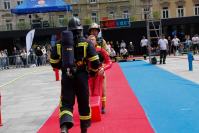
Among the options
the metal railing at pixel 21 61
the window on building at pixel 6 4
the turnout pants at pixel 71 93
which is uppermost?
the window on building at pixel 6 4

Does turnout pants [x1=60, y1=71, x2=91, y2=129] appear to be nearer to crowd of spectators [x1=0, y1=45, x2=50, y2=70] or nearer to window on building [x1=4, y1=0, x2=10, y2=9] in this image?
crowd of spectators [x1=0, y1=45, x2=50, y2=70]

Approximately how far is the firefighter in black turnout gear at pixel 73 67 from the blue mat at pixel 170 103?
5.14 ft

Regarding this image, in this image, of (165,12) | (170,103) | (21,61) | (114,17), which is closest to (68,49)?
(170,103)

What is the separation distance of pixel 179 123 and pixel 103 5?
53871mm

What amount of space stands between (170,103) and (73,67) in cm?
437

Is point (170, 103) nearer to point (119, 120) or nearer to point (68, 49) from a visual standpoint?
point (119, 120)

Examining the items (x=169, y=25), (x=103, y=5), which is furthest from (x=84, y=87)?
(x=103, y=5)

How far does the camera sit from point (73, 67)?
658 cm

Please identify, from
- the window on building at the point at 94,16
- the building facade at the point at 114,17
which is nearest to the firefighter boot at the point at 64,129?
the building facade at the point at 114,17

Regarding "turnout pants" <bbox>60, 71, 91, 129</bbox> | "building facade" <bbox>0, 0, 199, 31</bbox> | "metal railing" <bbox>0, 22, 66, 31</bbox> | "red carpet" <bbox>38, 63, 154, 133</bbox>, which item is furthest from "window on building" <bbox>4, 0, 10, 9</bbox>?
"turnout pants" <bbox>60, 71, 91, 129</bbox>

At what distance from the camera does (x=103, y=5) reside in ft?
201

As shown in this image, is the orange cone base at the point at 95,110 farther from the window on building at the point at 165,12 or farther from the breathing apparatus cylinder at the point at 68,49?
the window on building at the point at 165,12

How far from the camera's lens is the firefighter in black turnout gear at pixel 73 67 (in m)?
6.52

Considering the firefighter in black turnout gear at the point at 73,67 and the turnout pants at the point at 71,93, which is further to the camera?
the turnout pants at the point at 71,93
